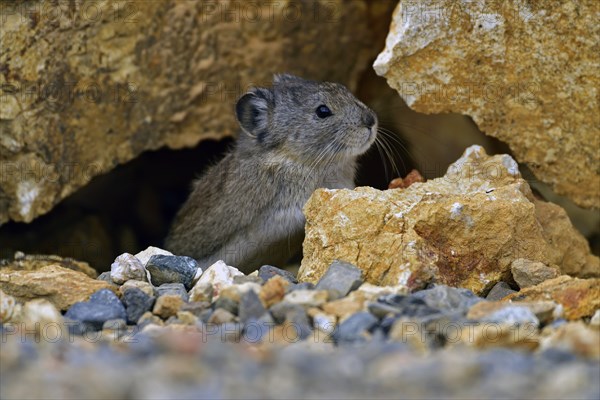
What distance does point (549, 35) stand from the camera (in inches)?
238

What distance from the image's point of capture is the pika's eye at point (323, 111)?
7164mm

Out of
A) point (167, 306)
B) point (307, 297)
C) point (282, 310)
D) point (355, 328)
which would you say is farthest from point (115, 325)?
point (355, 328)

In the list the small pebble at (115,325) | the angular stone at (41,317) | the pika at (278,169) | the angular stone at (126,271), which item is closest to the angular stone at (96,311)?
the small pebble at (115,325)

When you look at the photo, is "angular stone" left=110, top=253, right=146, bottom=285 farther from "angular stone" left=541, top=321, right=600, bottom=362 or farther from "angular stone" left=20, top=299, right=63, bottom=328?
"angular stone" left=541, top=321, right=600, bottom=362

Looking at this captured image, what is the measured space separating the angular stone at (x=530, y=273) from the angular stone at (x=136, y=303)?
2073 mm

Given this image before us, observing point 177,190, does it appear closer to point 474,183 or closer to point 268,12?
point 268,12

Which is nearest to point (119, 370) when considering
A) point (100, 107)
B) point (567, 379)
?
point (567, 379)

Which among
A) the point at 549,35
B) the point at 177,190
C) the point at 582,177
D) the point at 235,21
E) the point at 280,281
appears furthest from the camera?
the point at 177,190

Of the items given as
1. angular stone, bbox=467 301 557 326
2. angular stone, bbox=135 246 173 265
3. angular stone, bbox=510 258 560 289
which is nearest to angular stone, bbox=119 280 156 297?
angular stone, bbox=135 246 173 265

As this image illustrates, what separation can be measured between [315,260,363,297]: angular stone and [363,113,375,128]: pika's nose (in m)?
2.34

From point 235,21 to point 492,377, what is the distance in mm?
5485

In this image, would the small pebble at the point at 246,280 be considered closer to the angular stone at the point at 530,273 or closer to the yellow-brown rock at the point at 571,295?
the yellow-brown rock at the point at 571,295

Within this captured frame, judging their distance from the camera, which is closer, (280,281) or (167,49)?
(280,281)

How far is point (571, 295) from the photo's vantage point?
4.58 metres
